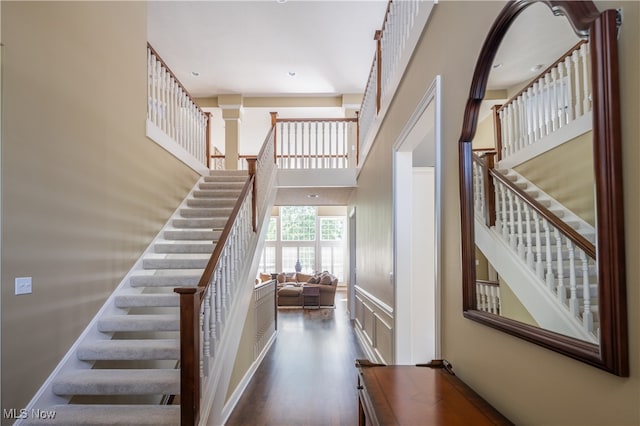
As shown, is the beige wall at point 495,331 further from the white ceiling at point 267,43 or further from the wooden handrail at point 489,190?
the white ceiling at point 267,43

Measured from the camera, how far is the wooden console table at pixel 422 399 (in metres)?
1.22

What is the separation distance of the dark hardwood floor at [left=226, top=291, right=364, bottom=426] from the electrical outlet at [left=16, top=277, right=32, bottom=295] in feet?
5.76

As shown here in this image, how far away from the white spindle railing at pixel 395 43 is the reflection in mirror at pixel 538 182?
107 centimetres

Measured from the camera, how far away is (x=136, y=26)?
4199mm

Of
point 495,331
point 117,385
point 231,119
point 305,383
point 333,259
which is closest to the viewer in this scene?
point 495,331

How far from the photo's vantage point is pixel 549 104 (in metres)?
1.05

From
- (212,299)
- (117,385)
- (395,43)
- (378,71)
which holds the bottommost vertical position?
(117,385)

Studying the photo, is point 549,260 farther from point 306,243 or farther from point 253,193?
point 306,243

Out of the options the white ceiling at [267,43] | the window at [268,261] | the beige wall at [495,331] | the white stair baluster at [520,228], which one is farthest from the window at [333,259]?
the white stair baluster at [520,228]

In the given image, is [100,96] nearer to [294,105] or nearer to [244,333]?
[244,333]

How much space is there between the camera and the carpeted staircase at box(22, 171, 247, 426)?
8.36 feet

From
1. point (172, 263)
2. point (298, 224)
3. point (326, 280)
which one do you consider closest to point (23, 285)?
point (172, 263)

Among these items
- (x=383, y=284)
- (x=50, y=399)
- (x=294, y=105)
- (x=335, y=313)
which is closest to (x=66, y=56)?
(x=50, y=399)
